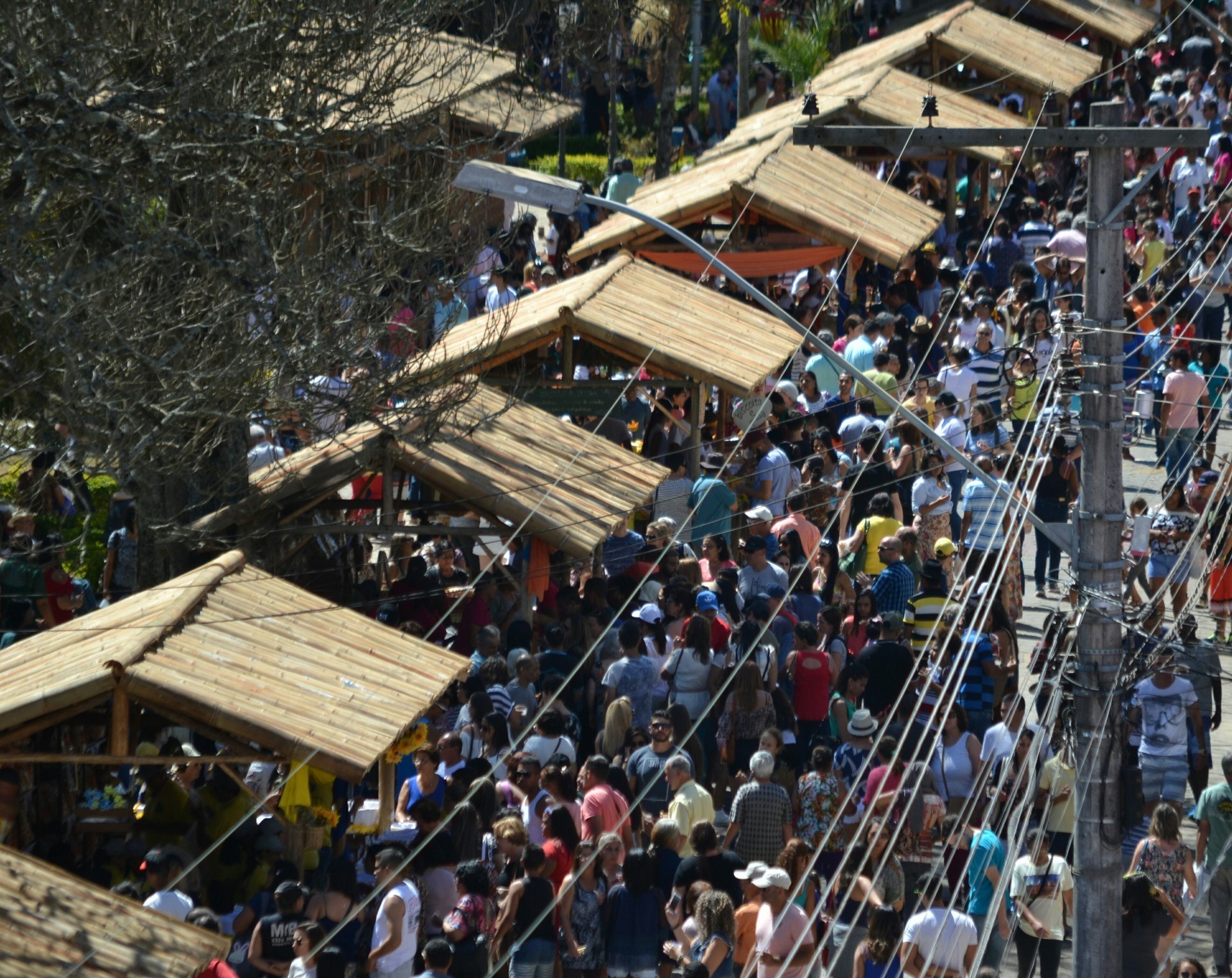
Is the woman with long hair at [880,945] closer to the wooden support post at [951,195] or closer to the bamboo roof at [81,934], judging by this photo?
the bamboo roof at [81,934]

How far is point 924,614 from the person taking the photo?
1470 centimetres

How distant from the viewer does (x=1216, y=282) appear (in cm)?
2048

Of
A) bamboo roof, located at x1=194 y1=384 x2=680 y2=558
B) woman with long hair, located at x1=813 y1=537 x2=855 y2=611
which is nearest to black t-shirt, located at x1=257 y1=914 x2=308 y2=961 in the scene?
bamboo roof, located at x1=194 y1=384 x2=680 y2=558

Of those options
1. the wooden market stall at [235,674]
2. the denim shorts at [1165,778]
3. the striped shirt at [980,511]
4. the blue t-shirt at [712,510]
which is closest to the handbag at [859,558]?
the striped shirt at [980,511]

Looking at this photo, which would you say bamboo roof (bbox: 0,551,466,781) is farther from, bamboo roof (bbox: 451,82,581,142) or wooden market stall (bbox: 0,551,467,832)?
bamboo roof (bbox: 451,82,581,142)

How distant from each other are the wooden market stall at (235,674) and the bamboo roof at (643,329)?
15.9 feet

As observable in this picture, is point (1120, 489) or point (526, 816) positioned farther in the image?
point (526, 816)

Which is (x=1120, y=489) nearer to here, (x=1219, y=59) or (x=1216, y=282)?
(x=1216, y=282)

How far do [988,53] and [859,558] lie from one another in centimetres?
1644

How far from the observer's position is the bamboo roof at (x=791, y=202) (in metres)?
21.5

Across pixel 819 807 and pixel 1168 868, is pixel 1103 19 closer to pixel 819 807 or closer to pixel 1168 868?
pixel 1168 868

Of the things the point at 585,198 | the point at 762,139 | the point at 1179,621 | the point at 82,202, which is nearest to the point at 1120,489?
the point at 1179,621

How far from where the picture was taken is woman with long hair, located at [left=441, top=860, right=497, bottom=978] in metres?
10.4

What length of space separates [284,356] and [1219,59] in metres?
25.6
